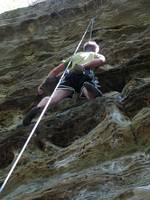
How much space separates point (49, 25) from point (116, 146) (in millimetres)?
10555

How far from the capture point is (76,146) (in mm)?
7660

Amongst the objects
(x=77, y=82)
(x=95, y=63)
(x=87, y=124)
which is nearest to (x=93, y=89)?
(x=77, y=82)

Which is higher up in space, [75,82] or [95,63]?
[95,63]

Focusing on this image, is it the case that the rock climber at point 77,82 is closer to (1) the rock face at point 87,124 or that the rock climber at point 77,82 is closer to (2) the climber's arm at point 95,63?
(2) the climber's arm at point 95,63

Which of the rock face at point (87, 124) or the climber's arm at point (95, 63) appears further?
the climber's arm at point (95, 63)

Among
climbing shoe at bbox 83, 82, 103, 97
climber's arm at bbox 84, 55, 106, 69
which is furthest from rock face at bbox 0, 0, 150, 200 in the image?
climber's arm at bbox 84, 55, 106, 69

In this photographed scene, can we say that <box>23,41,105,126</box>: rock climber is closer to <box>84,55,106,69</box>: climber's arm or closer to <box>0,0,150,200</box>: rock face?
<box>84,55,106,69</box>: climber's arm

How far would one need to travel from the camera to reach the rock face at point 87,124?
21.0 ft

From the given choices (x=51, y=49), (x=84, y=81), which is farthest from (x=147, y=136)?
(x=51, y=49)

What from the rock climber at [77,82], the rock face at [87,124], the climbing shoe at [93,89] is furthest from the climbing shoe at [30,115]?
the climbing shoe at [93,89]

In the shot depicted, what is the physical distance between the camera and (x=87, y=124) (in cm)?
857

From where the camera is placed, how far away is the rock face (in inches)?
251

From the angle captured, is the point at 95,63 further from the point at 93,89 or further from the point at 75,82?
the point at 93,89

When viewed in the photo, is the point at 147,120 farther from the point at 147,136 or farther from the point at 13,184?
the point at 13,184
